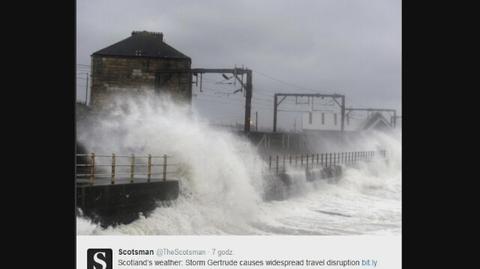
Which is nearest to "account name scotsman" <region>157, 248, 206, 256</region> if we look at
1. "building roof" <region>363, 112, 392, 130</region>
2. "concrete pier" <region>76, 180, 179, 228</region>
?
"concrete pier" <region>76, 180, 179, 228</region>

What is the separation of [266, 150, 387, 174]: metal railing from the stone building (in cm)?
219

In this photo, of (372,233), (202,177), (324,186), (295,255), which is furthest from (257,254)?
(324,186)

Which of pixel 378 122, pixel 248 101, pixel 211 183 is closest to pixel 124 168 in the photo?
pixel 211 183

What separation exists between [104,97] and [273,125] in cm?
399

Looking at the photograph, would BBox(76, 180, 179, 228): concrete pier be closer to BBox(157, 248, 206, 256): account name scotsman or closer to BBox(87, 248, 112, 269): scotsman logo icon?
BBox(87, 248, 112, 269): scotsman logo icon

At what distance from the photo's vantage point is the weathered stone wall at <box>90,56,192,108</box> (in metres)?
6.99

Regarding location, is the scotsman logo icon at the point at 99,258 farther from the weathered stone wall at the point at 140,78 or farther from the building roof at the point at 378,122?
the building roof at the point at 378,122

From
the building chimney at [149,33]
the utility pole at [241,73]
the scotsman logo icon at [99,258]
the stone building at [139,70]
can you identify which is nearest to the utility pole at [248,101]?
the utility pole at [241,73]

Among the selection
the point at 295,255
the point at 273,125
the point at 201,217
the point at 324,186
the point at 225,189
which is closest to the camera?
the point at 295,255

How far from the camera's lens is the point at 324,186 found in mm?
8070

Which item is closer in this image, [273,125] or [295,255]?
[295,255]

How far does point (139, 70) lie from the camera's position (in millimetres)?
7855

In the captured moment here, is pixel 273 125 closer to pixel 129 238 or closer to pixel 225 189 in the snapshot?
pixel 225 189

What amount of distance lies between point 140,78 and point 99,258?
309 centimetres
